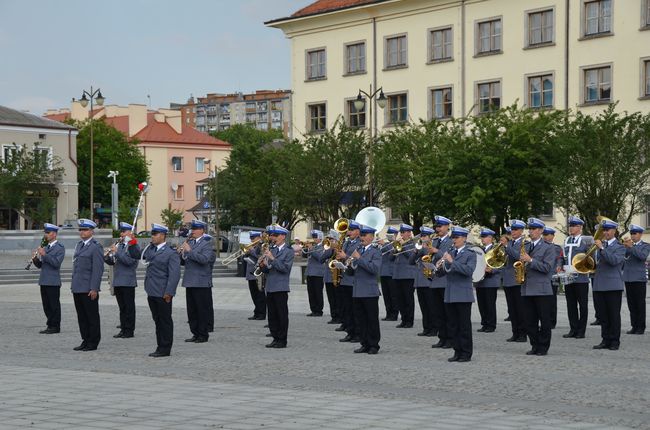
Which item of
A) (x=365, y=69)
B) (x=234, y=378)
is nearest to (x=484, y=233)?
(x=234, y=378)

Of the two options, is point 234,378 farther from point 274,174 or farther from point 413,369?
point 274,174

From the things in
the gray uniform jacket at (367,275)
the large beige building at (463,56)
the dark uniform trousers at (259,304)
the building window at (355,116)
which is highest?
the large beige building at (463,56)

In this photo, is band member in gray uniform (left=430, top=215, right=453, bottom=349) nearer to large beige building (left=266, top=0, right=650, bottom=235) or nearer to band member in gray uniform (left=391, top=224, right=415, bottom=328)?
band member in gray uniform (left=391, top=224, right=415, bottom=328)

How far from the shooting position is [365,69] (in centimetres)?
6069

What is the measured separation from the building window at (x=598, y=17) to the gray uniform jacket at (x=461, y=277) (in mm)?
37109

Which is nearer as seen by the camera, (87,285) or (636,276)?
(87,285)

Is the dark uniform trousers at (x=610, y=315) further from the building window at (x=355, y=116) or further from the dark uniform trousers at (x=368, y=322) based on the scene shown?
the building window at (x=355, y=116)

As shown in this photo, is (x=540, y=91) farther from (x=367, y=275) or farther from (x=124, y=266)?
(x=367, y=275)

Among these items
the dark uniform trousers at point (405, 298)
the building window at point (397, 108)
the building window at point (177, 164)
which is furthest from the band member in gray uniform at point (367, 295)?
the building window at point (177, 164)

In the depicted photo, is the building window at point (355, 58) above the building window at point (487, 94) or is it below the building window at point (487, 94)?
above

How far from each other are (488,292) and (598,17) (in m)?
33.5

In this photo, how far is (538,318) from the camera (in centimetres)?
1684

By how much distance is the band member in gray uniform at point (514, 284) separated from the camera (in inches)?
682

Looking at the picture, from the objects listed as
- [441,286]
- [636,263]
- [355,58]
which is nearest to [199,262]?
[441,286]
